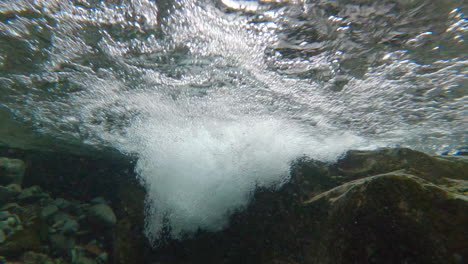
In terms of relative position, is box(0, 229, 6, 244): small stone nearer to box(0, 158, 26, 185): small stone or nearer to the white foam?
the white foam

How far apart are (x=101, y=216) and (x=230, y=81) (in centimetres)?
1100

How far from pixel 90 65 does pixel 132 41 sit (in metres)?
2.46

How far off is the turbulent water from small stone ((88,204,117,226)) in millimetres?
2080

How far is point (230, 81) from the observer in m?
8.85

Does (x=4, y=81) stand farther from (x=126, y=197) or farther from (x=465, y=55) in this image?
(x=465, y=55)

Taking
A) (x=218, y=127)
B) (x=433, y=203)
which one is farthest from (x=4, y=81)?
(x=433, y=203)

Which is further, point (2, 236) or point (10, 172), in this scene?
point (10, 172)

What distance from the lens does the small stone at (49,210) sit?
12.1 meters

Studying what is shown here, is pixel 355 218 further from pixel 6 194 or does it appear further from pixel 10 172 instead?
pixel 10 172

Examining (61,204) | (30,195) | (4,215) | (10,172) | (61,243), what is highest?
(10,172)

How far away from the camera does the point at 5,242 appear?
8781 mm

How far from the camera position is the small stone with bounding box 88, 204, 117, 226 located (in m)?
12.9

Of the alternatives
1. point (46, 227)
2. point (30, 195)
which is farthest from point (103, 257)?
point (30, 195)

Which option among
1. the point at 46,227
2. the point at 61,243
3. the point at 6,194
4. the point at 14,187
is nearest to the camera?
the point at 61,243
